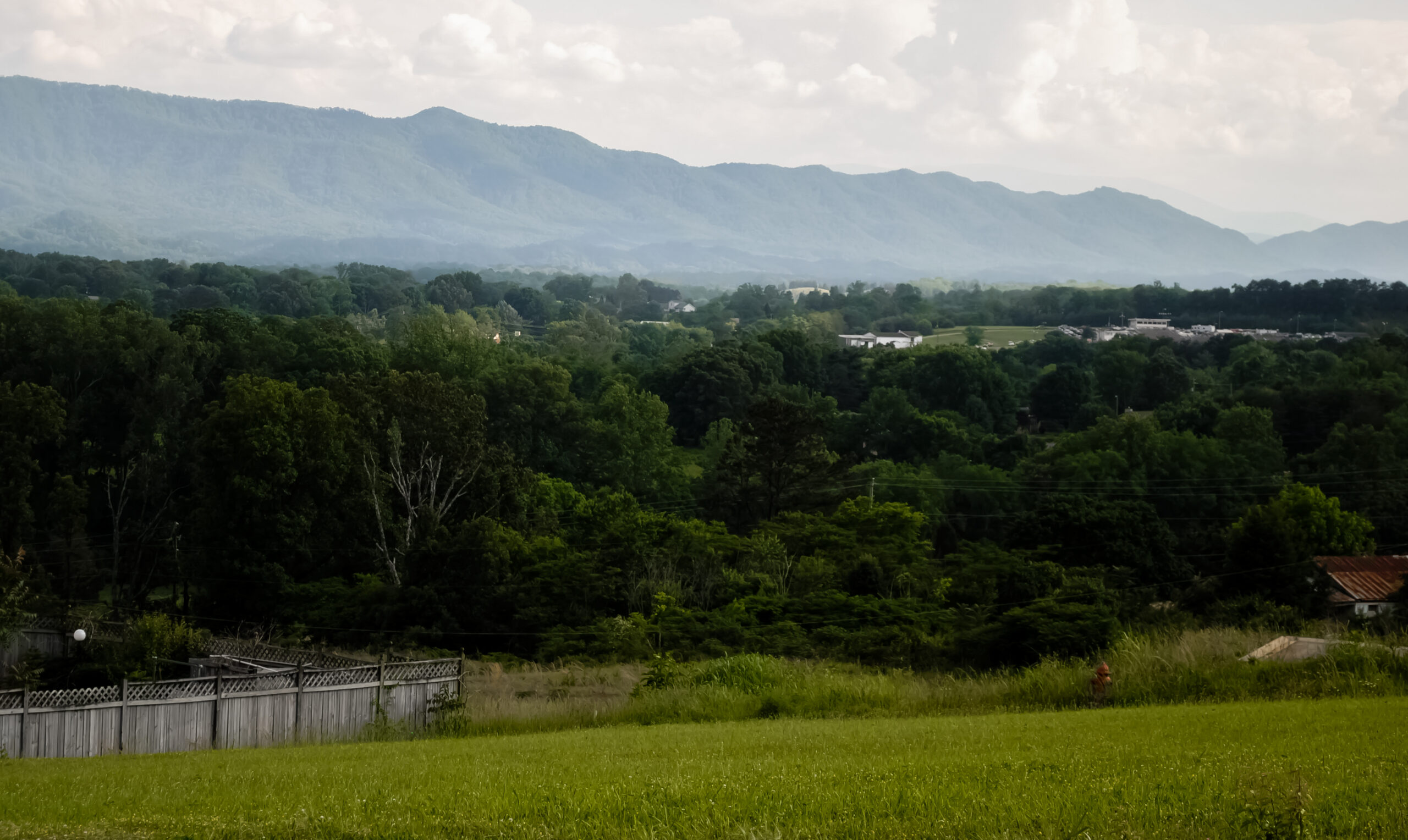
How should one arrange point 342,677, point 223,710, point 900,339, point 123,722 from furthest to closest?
point 900,339 < point 342,677 < point 223,710 < point 123,722

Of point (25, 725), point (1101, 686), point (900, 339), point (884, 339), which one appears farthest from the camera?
point (884, 339)

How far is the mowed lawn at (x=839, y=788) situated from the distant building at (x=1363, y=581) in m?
29.9

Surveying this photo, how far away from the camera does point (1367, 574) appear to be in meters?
41.8

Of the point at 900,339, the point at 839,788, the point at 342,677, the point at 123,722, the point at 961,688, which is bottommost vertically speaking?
the point at 900,339

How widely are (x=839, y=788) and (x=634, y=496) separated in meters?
52.2

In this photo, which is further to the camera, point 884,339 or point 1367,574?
point 884,339

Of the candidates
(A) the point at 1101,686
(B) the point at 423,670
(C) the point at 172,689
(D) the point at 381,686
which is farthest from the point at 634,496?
(A) the point at 1101,686

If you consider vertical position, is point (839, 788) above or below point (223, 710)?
above

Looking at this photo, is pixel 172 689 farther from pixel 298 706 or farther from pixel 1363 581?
pixel 1363 581

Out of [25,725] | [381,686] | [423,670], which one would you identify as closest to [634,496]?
[423,670]

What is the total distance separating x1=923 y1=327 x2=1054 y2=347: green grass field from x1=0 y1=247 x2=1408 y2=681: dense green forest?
51527 mm

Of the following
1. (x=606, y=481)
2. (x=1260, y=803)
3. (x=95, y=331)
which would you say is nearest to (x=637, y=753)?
(x=1260, y=803)

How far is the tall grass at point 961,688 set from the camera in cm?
1427

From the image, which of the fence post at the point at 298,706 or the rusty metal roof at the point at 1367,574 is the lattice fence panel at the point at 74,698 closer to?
the fence post at the point at 298,706
